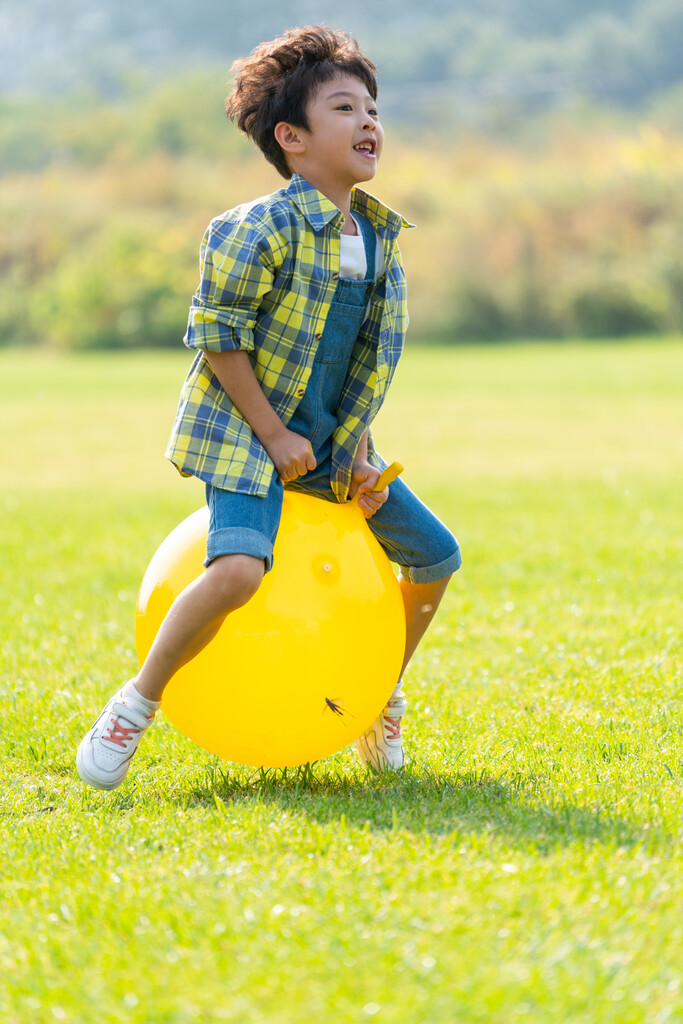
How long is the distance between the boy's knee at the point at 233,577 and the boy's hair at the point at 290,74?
1.09 meters

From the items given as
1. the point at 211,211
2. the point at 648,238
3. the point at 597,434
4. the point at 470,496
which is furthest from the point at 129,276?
the point at 470,496

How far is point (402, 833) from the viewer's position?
2.77 m

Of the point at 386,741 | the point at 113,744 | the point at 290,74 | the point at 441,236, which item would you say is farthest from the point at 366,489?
the point at 441,236

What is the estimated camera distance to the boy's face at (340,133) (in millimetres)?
3066

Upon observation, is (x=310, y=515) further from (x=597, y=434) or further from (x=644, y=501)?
(x=597, y=434)

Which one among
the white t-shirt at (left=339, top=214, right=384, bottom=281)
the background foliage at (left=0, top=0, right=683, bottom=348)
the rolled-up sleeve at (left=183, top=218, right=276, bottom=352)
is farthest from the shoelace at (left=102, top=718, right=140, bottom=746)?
the background foliage at (left=0, top=0, right=683, bottom=348)

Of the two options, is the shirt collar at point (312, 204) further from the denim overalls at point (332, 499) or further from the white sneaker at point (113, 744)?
the white sneaker at point (113, 744)

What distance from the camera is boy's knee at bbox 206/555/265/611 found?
2.93 metres

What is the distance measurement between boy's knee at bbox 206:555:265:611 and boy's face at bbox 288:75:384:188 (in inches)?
40.0

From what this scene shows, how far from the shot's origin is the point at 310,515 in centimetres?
318

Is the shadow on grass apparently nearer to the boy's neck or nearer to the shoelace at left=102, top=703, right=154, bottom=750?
the shoelace at left=102, top=703, right=154, bottom=750

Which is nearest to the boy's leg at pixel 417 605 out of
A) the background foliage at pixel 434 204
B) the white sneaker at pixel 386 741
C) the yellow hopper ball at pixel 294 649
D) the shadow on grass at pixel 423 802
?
the white sneaker at pixel 386 741

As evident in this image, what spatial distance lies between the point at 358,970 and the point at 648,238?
2736 cm

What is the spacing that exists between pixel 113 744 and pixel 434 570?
995 millimetres
